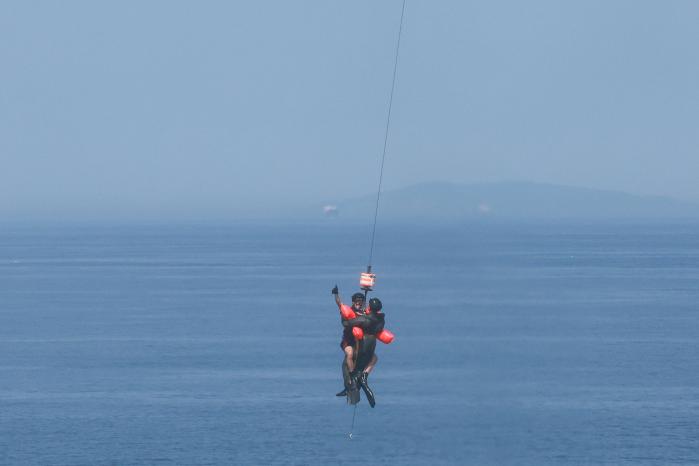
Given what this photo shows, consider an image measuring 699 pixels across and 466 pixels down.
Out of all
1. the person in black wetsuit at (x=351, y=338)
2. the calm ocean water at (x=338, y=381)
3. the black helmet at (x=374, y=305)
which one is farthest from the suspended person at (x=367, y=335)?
the calm ocean water at (x=338, y=381)

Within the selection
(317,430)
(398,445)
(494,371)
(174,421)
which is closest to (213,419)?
(174,421)

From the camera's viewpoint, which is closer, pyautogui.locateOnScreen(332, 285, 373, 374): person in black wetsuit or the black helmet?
the black helmet

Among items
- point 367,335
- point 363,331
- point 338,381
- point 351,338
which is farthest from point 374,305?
point 338,381

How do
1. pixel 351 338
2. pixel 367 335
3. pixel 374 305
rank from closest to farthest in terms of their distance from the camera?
pixel 374 305 < pixel 367 335 < pixel 351 338

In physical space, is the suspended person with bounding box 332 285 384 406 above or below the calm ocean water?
above

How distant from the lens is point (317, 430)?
7519cm

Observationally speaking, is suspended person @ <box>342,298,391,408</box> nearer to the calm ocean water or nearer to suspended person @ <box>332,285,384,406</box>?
suspended person @ <box>332,285,384,406</box>

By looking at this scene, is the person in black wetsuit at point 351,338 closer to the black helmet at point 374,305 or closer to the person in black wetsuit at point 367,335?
the person in black wetsuit at point 367,335

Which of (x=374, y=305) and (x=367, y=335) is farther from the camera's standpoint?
(x=367, y=335)

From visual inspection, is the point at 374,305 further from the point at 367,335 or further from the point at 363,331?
the point at 367,335

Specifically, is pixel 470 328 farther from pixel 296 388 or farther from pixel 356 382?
pixel 356 382

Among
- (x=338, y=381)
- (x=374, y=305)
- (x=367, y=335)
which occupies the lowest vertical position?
(x=338, y=381)

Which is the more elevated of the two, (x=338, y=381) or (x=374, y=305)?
(x=374, y=305)

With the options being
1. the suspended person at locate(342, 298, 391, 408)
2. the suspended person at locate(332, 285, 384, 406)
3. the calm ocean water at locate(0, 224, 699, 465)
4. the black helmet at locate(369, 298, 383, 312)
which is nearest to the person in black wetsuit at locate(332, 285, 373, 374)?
the suspended person at locate(332, 285, 384, 406)
